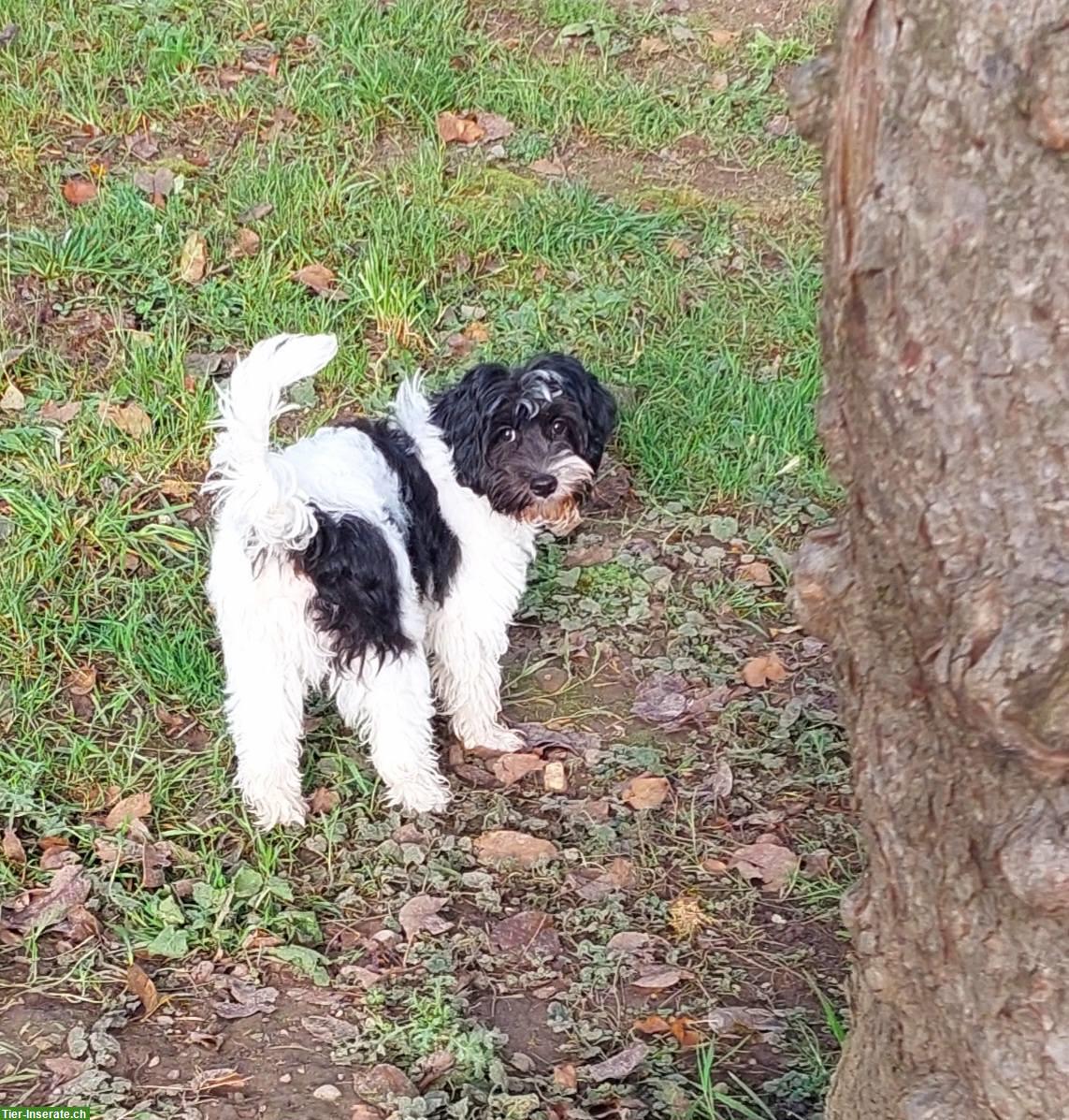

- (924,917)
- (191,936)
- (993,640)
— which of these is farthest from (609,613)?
(993,640)

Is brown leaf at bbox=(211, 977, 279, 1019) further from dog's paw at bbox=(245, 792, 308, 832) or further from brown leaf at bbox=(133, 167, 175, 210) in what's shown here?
brown leaf at bbox=(133, 167, 175, 210)

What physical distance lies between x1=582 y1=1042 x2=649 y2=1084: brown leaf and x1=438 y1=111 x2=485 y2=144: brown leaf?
4.41 m

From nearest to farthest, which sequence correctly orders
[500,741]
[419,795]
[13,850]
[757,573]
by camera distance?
1. [13,850]
2. [419,795]
3. [500,741]
4. [757,573]

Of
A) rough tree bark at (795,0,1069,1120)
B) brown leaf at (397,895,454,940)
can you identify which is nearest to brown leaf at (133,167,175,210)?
brown leaf at (397,895,454,940)

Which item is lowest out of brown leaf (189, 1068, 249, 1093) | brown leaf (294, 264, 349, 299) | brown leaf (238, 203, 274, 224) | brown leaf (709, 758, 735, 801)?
brown leaf (189, 1068, 249, 1093)

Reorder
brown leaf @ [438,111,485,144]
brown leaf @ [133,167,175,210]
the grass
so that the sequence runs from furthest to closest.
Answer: brown leaf @ [438,111,485,144]
brown leaf @ [133,167,175,210]
the grass

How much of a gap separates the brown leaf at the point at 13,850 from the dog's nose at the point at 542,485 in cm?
161

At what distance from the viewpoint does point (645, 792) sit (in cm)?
378

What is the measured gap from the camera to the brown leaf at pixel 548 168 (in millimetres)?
6148

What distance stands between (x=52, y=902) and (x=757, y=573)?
7.80ft

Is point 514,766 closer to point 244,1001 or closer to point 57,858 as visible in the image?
point 244,1001

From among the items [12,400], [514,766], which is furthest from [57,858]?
[12,400]

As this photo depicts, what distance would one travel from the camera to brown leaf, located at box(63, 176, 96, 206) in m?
5.70

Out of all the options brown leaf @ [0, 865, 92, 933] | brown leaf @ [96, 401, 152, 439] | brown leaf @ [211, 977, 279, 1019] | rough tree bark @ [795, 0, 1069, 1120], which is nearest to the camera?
rough tree bark @ [795, 0, 1069, 1120]
